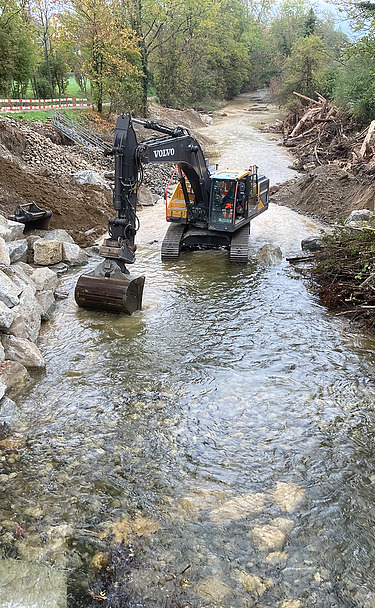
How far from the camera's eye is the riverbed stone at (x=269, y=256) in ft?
42.9

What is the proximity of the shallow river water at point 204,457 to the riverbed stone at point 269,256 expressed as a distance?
2.85 m

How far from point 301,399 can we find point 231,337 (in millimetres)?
2259

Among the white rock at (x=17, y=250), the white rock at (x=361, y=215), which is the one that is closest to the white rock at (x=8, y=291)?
the white rock at (x=17, y=250)

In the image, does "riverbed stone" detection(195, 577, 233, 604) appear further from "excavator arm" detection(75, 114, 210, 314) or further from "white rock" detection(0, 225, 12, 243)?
"white rock" detection(0, 225, 12, 243)

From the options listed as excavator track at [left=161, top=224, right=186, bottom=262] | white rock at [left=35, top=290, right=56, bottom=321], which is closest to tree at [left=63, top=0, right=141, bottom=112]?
excavator track at [left=161, top=224, right=186, bottom=262]

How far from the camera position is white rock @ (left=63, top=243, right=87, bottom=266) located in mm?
12727

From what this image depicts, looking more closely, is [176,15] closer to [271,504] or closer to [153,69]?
[153,69]

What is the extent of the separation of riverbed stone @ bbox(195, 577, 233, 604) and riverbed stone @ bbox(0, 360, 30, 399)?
12.7 feet

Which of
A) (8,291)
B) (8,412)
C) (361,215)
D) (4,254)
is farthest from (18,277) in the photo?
(361,215)

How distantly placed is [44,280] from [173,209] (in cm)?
461

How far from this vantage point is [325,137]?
29.6 m

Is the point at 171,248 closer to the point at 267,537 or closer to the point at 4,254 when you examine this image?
the point at 4,254

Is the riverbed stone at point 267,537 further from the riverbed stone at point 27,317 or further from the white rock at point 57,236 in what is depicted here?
the white rock at point 57,236

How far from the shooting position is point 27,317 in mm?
8641
